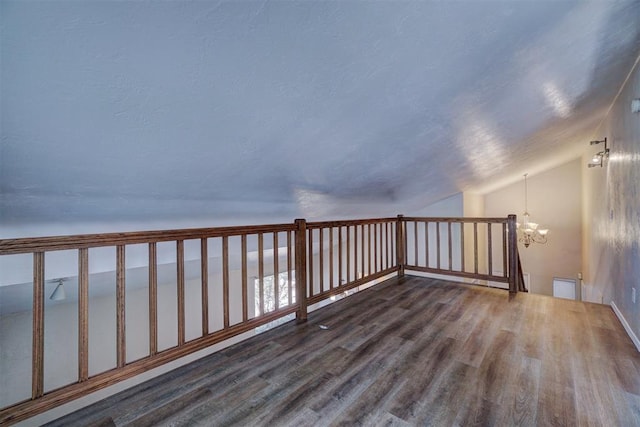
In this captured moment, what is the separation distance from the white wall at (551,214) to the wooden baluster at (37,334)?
858cm

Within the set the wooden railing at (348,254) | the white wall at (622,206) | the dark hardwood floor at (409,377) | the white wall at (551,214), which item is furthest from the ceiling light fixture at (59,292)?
the white wall at (551,214)

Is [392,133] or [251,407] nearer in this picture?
[251,407]

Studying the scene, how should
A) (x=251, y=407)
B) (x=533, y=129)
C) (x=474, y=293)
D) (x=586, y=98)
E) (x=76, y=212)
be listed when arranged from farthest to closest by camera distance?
(x=474, y=293) → (x=533, y=129) → (x=586, y=98) → (x=76, y=212) → (x=251, y=407)

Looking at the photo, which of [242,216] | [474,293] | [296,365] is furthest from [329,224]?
[474,293]

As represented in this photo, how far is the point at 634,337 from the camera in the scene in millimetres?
2262

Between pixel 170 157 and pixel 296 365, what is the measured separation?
1523 millimetres

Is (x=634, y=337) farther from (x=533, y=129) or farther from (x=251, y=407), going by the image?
(x=251, y=407)

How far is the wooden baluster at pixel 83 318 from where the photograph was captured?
1.54 m

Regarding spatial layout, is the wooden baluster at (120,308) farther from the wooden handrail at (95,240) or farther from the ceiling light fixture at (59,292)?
the ceiling light fixture at (59,292)

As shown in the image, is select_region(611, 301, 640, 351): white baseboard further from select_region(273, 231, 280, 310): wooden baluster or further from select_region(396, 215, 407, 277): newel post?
select_region(273, 231, 280, 310): wooden baluster

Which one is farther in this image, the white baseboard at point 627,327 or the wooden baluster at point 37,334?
the white baseboard at point 627,327

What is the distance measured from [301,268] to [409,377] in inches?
50.0

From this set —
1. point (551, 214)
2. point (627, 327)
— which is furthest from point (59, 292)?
point (551, 214)

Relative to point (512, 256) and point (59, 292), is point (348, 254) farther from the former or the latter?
point (59, 292)
